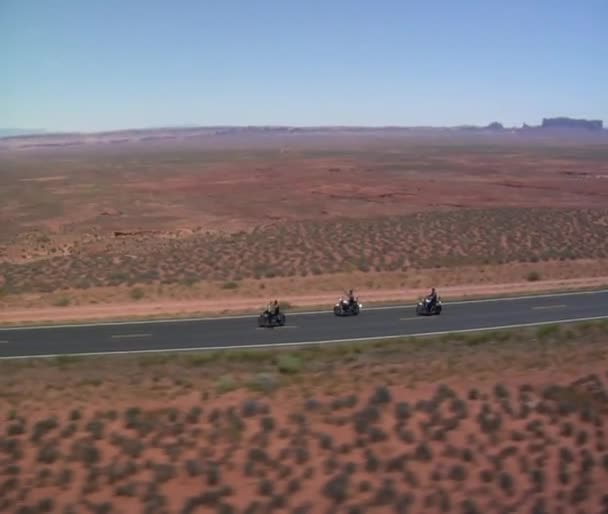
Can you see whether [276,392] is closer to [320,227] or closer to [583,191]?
[320,227]

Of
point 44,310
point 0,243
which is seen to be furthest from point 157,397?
point 0,243

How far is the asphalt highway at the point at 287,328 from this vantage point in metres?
33.9

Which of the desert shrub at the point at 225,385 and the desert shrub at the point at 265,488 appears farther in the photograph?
the desert shrub at the point at 225,385

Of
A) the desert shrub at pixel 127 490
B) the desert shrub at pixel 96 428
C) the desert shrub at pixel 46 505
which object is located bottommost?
the desert shrub at pixel 46 505

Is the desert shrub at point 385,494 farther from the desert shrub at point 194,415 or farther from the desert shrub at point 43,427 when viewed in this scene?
the desert shrub at point 43,427

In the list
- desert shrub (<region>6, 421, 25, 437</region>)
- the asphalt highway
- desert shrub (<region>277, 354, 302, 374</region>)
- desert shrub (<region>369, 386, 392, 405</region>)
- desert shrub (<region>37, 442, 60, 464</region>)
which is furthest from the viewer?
the asphalt highway

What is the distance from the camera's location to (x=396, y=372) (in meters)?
24.7

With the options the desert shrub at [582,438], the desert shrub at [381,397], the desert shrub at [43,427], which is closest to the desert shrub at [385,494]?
the desert shrub at [381,397]

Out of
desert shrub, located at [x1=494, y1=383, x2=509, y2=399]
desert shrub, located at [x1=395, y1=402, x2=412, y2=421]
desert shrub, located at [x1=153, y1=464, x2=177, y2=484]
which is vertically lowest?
desert shrub, located at [x1=153, y1=464, x2=177, y2=484]

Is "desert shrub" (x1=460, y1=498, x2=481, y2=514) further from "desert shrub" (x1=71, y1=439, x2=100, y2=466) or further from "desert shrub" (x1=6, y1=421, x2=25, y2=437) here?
"desert shrub" (x1=6, y1=421, x2=25, y2=437)

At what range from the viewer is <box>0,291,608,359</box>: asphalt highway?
33.9 metres

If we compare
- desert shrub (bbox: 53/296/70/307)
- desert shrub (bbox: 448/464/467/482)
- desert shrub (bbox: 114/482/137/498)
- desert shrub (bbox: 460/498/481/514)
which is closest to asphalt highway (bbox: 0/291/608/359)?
desert shrub (bbox: 53/296/70/307)

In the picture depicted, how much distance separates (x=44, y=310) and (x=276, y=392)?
89.6 feet

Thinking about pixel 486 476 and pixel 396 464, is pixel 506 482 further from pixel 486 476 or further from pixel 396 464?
pixel 396 464
